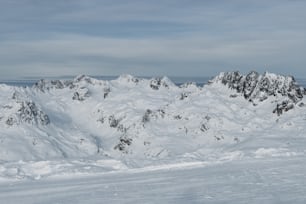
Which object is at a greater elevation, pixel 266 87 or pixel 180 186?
pixel 180 186

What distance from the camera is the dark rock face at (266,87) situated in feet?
522

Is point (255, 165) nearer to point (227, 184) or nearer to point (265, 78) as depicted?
point (227, 184)

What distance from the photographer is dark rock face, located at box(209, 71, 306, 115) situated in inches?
6270

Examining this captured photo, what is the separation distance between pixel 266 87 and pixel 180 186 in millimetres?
156215

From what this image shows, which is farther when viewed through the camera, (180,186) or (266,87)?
(266,87)

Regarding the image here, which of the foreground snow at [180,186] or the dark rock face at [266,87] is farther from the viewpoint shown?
the dark rock face at [266,87]

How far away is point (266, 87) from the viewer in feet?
Answer: 557

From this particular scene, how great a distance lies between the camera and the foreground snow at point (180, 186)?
1653 cm

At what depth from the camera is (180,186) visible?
18.9 metres

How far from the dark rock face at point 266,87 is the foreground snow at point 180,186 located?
5416 inches

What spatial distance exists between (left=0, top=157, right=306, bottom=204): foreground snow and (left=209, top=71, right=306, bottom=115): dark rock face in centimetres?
13756

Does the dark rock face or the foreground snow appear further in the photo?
the dark rock face

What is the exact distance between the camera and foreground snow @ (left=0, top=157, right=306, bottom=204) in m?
16.5

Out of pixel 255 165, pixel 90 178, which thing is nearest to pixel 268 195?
pixel 255 165
